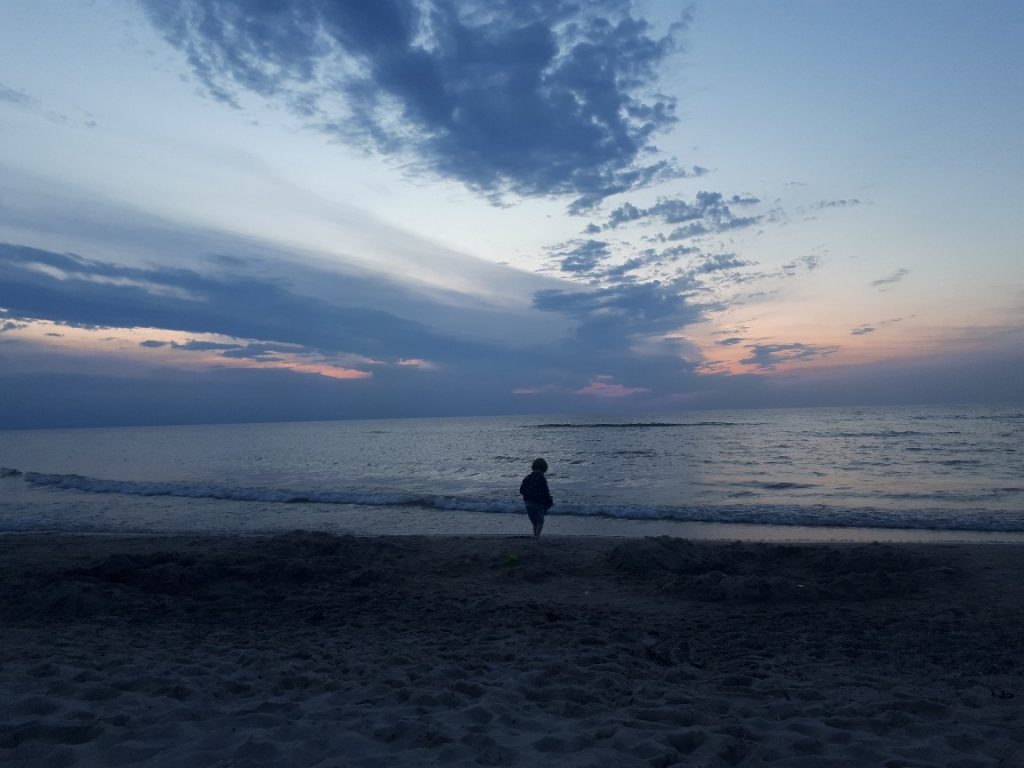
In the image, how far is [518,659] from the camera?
19.1 ft

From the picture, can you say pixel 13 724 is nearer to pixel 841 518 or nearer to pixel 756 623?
pixel 756 623

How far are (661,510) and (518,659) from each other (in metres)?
12.4

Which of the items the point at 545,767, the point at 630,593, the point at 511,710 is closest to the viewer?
the point at 545,767

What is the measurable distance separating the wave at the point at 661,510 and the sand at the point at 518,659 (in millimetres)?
5136

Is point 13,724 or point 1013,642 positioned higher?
point 13,724

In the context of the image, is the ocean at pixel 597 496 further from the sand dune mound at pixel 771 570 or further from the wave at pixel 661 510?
the sand dune mound at pixel 771 570

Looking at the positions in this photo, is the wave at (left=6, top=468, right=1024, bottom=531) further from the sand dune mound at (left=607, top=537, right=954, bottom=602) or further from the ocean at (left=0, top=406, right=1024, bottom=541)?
the sand dune mound at (left=607, top=537, right=954, bottom=602)

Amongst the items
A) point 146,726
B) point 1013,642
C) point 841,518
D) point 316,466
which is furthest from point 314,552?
point 316,466

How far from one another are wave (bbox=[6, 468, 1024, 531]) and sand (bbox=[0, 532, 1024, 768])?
514 centimetres

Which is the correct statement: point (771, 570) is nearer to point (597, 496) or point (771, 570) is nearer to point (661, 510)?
point (661, 510)

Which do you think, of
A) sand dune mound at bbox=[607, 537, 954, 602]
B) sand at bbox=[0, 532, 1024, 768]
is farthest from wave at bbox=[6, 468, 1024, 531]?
sand dune mound at bbox=[607, 537, 954, 602]

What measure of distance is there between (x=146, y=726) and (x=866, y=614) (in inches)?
280

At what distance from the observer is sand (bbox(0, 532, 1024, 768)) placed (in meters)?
4.05

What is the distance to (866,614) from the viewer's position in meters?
7.31
